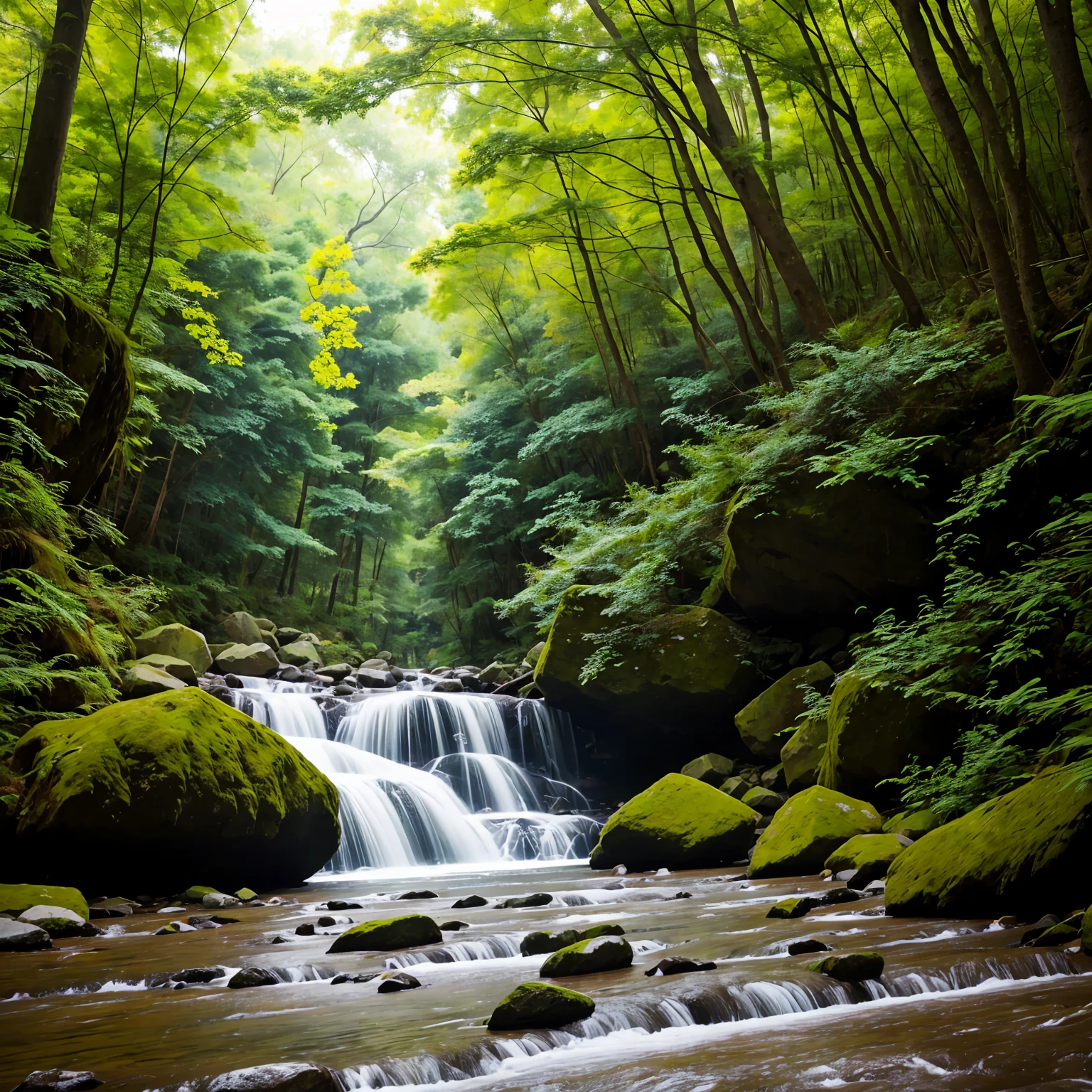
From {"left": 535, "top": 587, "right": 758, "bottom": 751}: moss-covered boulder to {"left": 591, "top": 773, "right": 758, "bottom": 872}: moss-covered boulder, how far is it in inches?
116

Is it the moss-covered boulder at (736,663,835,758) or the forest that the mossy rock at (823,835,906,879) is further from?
the moss-covered boulder at (736,663,835,758)

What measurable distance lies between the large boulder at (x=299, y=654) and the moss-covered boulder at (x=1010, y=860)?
638 inches

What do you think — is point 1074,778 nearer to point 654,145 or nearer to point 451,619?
point 654,145

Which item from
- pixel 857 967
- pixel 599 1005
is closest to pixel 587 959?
pixel 599 1005

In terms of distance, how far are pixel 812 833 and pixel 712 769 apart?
3.84m

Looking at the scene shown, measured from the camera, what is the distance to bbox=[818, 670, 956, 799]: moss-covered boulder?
6.91 metres

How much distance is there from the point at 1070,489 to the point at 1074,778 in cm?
497

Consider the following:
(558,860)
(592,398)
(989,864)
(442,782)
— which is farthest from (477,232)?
(989,864)

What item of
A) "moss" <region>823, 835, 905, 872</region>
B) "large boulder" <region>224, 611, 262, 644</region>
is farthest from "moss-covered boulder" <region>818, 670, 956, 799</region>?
"large boulder" <region>224, 611, 262, 644</region>

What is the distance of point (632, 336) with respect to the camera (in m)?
18.5

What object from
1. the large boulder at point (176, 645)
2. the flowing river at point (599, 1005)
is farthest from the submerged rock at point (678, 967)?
the large boulder at point (176, 645)

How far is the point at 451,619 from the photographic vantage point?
2602 centimetres

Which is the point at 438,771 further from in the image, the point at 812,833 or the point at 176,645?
the point at 812,833

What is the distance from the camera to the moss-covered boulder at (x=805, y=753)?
8.64 m
